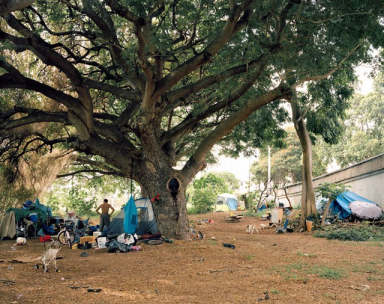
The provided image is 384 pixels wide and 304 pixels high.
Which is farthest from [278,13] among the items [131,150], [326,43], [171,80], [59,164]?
[59,164]

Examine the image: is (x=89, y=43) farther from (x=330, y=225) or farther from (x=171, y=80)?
(x=330, y=225)

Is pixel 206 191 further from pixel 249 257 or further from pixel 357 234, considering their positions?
pixel 249 257

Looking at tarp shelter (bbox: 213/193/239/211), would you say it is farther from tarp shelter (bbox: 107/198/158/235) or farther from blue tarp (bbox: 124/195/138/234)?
blue tarp (bbox: 124/195/138/234)

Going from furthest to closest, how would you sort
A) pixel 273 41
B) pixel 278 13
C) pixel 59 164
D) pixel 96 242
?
1. pixel 59 164
2. pixel 96 242
3. pixel 273 41
4. pixel 278 13

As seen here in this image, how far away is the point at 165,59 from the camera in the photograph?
37.5ft

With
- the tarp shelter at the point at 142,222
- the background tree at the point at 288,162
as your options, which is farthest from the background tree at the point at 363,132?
the tarp shelter at the point at 142,222

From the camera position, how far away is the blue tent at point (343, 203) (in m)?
17.4

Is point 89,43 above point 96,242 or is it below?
above

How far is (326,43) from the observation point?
9773mm

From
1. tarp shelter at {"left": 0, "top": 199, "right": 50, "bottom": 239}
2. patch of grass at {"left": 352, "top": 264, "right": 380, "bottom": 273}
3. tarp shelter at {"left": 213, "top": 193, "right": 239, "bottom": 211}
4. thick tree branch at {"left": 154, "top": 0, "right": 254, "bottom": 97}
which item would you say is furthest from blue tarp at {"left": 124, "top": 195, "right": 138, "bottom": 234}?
tarp shelter at {"left": 213, "top": 193, "right": 239, "bottom": 211}

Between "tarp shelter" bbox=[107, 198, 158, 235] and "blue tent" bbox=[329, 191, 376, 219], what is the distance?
8920 millimetres

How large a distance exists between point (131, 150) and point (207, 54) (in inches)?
156

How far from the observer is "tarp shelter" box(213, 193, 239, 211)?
35.6m

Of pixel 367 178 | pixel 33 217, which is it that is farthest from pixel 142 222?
pixel 367 178
